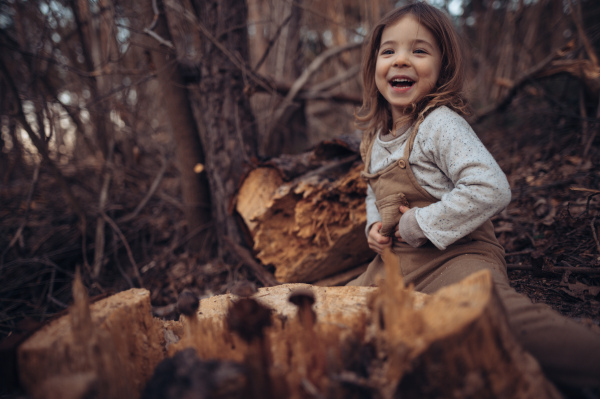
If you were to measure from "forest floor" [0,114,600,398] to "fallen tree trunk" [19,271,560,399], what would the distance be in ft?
3.22

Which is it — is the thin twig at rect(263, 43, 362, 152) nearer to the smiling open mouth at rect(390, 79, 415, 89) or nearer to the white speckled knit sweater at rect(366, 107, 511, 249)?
the smiling open mouth at rect(390, 79, 415, 89)

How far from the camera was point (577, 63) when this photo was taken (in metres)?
3.25

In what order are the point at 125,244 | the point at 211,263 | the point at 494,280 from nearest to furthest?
the point at 494,280
the point at 125,244
the point at 211,263

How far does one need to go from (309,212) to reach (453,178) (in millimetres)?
1080

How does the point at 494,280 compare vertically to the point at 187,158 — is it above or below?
below

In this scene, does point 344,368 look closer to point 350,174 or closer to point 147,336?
point 147,336

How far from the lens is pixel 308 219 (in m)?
2.50

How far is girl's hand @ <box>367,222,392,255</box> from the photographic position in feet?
6.39

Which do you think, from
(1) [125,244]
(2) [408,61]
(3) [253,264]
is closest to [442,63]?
(2) [408,61]

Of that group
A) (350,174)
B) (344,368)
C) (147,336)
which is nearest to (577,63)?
(350,174)

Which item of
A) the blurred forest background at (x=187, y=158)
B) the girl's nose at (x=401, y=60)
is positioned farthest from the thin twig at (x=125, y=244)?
the girl's nose at (x=401, y=60)

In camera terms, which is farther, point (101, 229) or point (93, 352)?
point (101, 229)

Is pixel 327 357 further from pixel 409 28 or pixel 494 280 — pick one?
pixel 409 28

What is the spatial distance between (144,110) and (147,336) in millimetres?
4062
